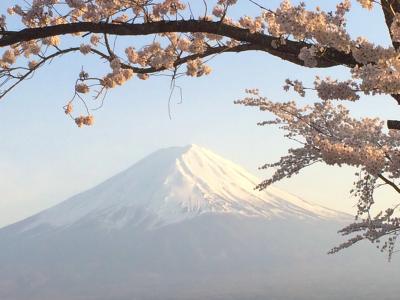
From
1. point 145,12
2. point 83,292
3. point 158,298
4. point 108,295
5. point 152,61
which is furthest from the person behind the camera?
point 83,292

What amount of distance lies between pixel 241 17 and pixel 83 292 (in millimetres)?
174568

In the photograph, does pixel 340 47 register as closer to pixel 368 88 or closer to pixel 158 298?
pixel 368 88

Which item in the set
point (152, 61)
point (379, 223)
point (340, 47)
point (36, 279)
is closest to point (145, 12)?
point (152, 61)

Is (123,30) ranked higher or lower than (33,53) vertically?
lower

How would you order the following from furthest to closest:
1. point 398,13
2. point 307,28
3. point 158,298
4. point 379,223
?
point 158,298, point 379,223, point 398,13, point 307,28

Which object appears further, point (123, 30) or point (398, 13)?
point (123, 30)

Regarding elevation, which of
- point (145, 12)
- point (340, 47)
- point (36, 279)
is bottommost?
point (340, 47)

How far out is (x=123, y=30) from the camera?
4938mm

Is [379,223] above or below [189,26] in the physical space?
below

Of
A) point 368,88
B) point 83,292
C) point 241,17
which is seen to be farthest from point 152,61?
point 83,292

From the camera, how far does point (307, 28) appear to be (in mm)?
4238

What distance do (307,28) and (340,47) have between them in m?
0.23

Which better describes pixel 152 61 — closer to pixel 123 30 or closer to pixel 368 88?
pixel 123 30

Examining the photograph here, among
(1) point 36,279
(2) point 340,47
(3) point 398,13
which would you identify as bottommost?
(2) point 340,47
